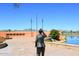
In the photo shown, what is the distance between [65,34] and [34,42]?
529 mm

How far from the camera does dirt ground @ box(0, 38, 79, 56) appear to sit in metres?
5.35

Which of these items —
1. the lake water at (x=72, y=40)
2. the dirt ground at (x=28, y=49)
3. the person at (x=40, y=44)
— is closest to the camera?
the person at (x=40, y=44)

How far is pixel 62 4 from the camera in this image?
207 inches

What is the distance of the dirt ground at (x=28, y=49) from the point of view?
17.5 ft

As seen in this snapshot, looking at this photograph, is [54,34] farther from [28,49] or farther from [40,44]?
[28,49]

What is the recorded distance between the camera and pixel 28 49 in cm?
543

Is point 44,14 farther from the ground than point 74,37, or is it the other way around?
point 44,14

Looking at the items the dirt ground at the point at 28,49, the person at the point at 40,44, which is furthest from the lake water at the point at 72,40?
the person at the point at 40,44

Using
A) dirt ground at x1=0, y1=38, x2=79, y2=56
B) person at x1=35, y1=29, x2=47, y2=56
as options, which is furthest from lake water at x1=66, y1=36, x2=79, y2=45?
person at x1=35, y1=29, x2=47, y2=56

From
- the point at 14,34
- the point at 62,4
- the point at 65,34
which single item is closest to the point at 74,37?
the point at 65,34

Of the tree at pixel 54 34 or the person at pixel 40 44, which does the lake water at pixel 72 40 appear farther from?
the person at pixel 40 44

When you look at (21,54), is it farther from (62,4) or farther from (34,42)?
(62,4)

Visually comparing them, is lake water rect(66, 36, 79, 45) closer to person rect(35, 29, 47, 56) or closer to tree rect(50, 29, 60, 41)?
tree rect(50, 29, 60, 41)

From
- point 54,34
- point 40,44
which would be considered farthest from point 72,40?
point 40,44
